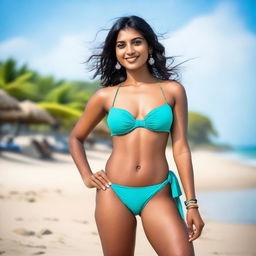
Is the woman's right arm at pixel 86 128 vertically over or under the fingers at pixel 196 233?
over

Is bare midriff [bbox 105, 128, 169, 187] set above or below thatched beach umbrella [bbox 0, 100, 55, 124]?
below

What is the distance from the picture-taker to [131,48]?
2898 mm

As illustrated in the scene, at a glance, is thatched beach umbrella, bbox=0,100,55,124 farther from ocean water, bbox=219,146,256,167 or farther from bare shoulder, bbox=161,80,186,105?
ocean water, bbox=219,146,256,167

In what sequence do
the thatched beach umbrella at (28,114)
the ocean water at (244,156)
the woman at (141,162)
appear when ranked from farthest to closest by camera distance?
the ocean water at (244,156) → the thatched beach umbrella at (28,114) → the woman at (141,162)

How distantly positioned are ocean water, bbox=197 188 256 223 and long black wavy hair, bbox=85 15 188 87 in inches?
229

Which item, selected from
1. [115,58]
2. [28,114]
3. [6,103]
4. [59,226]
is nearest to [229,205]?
[59,226]

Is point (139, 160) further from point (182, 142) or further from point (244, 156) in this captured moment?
point (244, 156)

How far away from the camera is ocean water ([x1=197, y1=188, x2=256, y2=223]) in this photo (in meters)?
8.82

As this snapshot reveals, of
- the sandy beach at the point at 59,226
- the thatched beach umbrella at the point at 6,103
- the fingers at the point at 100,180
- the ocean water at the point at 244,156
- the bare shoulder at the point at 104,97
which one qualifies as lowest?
the sandy beach at the point at 59,226

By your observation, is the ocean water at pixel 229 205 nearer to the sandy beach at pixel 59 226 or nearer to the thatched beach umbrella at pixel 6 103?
the sandy beach at pixel 59 226

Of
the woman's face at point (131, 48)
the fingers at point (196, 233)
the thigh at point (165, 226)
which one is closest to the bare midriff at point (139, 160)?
the thigh at point (165, 226)

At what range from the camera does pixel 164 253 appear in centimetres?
254

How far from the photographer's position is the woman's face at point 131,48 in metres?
2.91

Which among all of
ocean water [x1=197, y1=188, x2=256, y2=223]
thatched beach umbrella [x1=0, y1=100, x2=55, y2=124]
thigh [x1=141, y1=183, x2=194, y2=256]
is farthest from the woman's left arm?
thatched beach umbrella [x1=0, y1=100, x2=55, y2=124]
